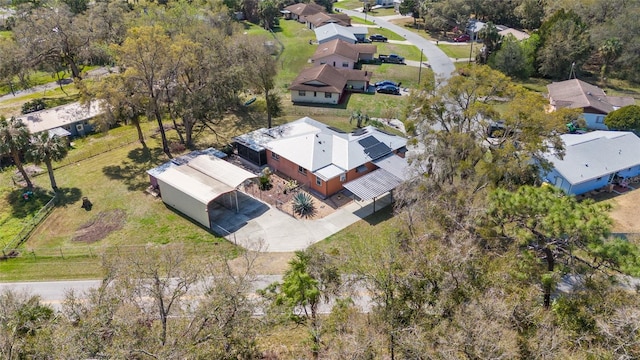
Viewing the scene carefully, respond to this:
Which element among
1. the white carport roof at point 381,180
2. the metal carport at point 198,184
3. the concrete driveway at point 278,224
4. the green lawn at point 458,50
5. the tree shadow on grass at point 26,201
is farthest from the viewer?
the green lawn at point 458,50

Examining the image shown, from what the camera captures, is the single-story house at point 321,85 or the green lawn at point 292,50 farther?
the green lawn at point 292,50

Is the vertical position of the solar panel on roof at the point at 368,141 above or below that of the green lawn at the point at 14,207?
above

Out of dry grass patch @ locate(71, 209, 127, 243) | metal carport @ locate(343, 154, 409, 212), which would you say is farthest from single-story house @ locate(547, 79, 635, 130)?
dry grass patch @ locate(71, 209, 127, 243)

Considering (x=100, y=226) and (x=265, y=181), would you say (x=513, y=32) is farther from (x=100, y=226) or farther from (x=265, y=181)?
(x=100, y=226)

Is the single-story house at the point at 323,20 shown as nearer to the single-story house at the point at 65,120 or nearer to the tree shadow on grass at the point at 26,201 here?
the single-story house at the point at 65,120

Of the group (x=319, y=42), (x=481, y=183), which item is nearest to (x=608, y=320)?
(x=481, y=183)

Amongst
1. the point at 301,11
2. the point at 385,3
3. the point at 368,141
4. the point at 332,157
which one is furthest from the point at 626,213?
the point at 385,3

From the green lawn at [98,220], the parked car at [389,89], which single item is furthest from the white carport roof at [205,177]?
the parked car at [389,89]
